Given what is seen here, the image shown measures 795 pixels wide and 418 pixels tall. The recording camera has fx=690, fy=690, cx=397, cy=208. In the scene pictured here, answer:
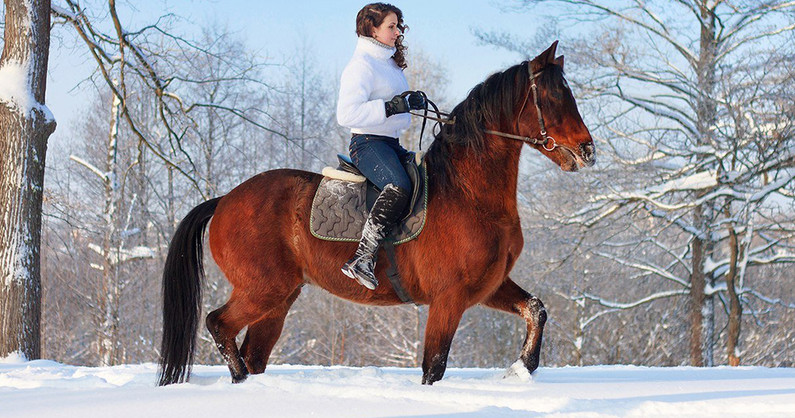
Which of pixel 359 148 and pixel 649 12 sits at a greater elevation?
pixel 649 12

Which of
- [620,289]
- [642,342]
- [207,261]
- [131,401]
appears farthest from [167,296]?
[642,342]

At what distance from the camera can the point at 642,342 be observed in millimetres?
23141

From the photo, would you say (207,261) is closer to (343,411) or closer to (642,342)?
(642,342)

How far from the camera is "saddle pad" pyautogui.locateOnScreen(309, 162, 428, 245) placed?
477 cm

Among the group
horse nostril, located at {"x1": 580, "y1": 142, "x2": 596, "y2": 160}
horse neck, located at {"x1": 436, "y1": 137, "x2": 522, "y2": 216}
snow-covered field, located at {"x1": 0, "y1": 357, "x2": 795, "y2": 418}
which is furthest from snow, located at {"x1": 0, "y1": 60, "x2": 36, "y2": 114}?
horse nostril, located at {"x1": 580, "y1": 142, "x2": 596, "y2": 160}

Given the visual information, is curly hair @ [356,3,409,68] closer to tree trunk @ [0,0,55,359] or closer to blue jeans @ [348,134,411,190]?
blue jeans @ [348,134,411,190]

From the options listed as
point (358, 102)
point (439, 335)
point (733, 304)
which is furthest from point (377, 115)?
point (733, 304)

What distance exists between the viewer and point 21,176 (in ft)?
24.2

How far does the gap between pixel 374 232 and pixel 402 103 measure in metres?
0.87

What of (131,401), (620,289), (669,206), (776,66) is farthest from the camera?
(620,289)

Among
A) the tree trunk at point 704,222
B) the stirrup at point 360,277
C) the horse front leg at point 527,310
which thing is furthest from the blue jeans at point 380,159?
the tree trunk at point 704,222

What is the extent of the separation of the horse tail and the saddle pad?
3.35ft

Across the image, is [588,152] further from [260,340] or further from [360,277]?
[260,340]

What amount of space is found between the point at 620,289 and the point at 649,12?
10382 millimetres
